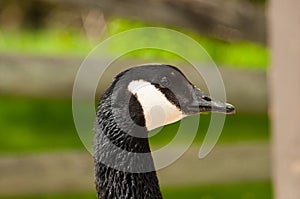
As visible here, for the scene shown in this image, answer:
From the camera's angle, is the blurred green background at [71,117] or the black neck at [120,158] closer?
the black neck at [120,158]

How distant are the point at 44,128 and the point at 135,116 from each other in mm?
2254

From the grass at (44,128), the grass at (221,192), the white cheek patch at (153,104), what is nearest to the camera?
the white cheek patch at (153,104)

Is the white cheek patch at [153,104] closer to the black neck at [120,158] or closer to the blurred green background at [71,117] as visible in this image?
the black neck at [120,158]

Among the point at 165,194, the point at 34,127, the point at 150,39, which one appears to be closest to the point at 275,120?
the point at 150,39

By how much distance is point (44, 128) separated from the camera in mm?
4105

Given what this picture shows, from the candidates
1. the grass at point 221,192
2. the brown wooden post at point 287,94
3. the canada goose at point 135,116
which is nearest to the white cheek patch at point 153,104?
the canada goose at point 135,116

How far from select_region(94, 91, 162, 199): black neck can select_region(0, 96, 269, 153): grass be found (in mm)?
1980

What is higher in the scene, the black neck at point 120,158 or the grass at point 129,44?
the grass at point 129,44

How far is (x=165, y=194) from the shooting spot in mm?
3803

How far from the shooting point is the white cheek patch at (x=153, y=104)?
1.87 metres

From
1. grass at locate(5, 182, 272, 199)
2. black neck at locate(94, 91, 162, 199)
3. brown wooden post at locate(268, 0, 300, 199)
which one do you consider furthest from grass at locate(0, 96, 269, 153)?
black neck at locate(94, 91, 162, 199)

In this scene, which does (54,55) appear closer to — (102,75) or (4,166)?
(102,75)

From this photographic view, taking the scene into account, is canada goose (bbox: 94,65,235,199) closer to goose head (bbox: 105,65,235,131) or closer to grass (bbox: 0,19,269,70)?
goose head (bbox: 105,65,235,131)

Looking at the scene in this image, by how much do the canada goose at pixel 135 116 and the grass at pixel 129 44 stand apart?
113 centimetres
